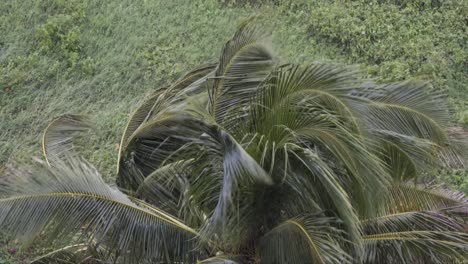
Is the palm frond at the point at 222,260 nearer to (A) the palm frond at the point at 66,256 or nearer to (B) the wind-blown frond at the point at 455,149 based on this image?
(A) the palm frond at the point at 66,256

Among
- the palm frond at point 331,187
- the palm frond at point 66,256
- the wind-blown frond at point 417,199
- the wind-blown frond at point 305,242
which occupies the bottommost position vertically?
the palm frond at point 66,256

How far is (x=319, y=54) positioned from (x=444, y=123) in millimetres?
4412

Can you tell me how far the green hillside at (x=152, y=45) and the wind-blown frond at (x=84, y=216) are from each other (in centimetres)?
353

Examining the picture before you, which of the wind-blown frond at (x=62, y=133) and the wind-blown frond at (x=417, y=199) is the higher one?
the wind-blown frond at (x=417, y=199)

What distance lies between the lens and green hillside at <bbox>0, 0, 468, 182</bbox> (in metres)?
8.98

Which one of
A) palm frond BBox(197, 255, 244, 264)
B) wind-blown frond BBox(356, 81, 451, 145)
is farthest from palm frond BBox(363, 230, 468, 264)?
palm frond BBox(197, 255, 244, 264)

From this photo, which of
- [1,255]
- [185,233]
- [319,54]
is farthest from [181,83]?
[319,54]

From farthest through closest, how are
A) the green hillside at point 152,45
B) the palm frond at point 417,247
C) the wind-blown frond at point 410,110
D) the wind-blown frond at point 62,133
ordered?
the green hillside at point 152,45, the wind-blown frond at point 62,133, the wind-blown frond at point 410,110, the palm frond at point 417,247

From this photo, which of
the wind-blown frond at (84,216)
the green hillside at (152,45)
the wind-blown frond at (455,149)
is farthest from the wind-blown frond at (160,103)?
the green hillside at (152,45)

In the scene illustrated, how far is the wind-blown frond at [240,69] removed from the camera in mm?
5203

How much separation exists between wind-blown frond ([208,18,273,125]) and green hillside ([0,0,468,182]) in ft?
Result: 11.5

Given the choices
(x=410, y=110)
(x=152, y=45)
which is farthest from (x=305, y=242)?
(x=152, y=45)

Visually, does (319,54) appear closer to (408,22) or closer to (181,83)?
(408,22)

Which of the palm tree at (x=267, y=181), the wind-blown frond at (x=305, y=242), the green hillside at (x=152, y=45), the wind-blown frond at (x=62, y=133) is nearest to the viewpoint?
the wind-blown frond at (x=305, y=242)
